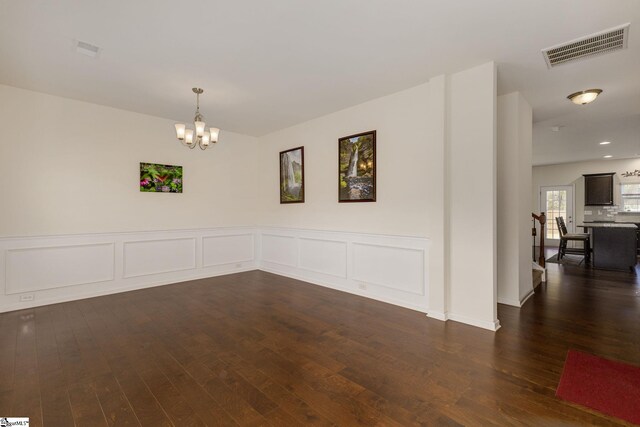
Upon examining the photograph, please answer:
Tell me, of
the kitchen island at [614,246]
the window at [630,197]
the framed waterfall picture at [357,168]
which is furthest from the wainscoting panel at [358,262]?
the window at [630,197]

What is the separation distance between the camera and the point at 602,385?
7.40 ft

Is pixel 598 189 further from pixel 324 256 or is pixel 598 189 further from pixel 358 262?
pixel 324 256

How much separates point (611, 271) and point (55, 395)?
29.9 feet

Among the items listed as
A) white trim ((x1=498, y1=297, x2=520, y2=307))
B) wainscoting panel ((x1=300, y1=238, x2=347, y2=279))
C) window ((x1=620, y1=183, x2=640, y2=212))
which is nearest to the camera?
white trim ((x1=498, y1=297, x2=520, y2=307))

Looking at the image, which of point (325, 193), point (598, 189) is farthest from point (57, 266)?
point (598, 189)

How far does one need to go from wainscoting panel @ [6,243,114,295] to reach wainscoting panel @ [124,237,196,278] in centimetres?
27

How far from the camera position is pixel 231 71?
3502 mm

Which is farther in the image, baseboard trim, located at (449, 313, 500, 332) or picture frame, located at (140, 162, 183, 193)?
picture frame, located at (140, 162, 183, 193)

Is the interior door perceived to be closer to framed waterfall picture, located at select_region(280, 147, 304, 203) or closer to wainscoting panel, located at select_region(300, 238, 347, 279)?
wainscoting panel, located at select_region(300, 238, 347, 279)

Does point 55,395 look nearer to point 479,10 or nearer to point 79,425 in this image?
point 79,425

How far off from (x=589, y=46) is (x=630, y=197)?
28.9ft

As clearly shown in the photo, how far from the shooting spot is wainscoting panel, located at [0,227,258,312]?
13.2 ft

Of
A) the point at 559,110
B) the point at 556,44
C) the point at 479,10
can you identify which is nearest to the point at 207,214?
the point at 479,10

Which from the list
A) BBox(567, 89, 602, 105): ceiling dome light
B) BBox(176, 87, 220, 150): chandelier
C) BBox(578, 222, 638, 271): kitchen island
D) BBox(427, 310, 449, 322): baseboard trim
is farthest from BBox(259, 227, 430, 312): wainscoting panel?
BBox(578, 222, 638, 271): kitchen island
